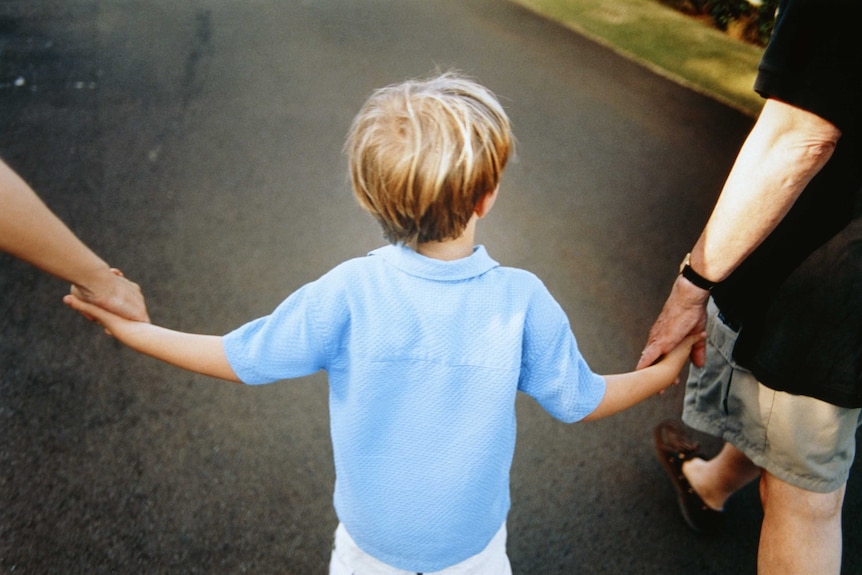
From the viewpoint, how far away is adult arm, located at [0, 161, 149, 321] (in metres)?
1.08

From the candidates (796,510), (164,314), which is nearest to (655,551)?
(796,510)

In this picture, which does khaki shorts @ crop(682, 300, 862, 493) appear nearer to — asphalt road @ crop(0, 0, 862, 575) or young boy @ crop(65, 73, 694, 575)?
young boy @ crop(65, 73, 694, 575)

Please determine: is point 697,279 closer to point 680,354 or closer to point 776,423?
point 680,354

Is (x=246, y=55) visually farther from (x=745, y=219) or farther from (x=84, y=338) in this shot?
(x=745, y=219)

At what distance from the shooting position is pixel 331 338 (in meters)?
1.07

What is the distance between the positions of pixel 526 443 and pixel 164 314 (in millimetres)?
1664

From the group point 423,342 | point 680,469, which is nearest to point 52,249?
point 423,342

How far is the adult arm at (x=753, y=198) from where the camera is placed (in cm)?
126

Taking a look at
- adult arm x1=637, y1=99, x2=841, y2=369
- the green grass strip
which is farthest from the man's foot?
the green grass strip

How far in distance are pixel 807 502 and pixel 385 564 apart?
103cm

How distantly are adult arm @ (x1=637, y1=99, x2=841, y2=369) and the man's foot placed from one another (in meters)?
0.90

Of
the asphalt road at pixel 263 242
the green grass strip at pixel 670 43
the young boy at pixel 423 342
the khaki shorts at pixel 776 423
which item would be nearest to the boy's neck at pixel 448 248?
the young boy at pixel 423 342

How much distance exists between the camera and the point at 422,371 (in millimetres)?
1052

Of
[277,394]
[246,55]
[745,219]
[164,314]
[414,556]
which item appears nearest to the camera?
[414,556]
